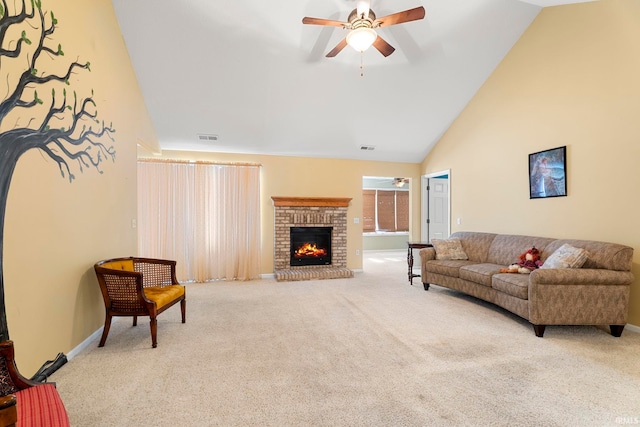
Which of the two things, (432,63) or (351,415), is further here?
(432,63)

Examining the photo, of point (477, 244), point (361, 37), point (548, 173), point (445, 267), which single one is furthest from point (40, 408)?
point (548, 173)

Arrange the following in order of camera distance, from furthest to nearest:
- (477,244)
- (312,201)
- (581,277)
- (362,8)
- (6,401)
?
1. (312,201)
2. (477,244)
3. (581,277)
4. (362,8)
5. (6,401)

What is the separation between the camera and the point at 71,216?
8.46 feet

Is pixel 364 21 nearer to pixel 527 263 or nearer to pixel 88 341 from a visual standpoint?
pixel 527 263

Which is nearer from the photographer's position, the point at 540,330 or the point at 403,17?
the point at 403,17

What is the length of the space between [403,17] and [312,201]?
3828 mm

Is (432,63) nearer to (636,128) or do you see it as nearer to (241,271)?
(636,128)

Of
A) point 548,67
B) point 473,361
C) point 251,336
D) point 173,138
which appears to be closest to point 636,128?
point 548,67

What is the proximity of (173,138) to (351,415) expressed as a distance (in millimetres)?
5199

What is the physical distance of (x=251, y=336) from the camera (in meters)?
3.04

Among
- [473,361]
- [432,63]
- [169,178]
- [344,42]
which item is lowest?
[473,361]

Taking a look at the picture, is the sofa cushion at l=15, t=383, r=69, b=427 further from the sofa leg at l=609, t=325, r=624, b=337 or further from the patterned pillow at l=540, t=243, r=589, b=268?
the sofa leg at l=609, t=325, r=624, b=337

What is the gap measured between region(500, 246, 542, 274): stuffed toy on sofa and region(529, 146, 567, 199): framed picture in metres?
0.87

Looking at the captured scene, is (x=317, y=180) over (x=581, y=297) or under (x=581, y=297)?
over
